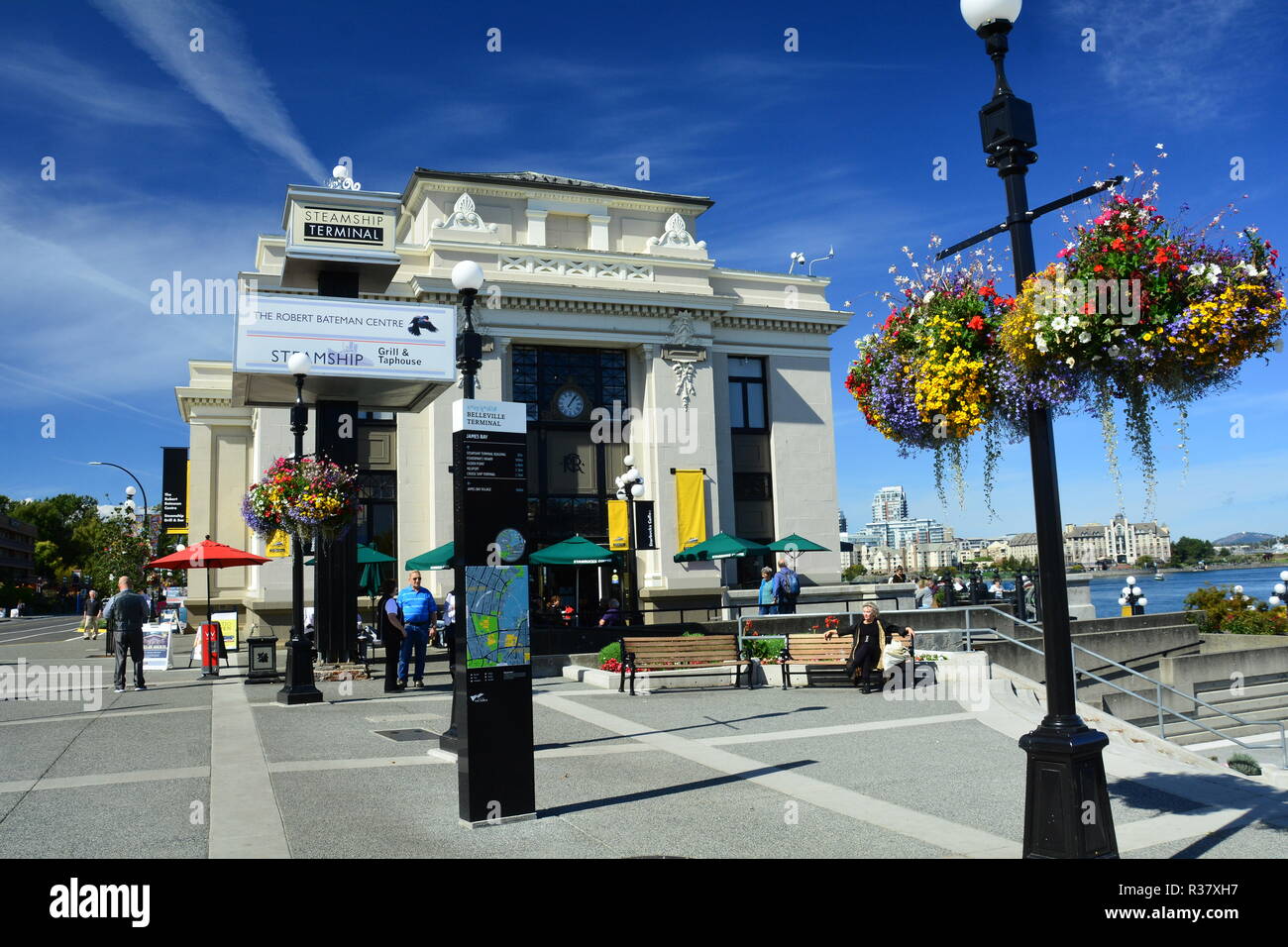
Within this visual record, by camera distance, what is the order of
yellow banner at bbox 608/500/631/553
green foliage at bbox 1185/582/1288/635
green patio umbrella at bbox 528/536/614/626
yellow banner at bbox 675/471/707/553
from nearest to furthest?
1. green patio umbrella at bbox 528/536/614/626
2. green foliage at bbox 1185/582/1288/635
3. yellow banner at bbox 608/500/631/553
4. yellow banner at bbox 675/471/707/553

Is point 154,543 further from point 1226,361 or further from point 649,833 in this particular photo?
point 1226,361

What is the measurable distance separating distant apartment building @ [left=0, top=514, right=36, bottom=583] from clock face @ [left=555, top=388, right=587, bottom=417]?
355 feet

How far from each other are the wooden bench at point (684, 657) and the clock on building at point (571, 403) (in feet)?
63.9

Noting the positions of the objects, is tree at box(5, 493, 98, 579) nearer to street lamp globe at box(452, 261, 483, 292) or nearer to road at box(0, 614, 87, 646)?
road at box(0, 614, 87, 646)

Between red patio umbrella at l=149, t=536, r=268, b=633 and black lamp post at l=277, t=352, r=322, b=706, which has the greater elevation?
red patio umbrella at l=149, t=536, r=268, b=633

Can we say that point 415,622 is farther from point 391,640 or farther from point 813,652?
point 813,652

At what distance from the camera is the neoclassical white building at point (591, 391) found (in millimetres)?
33406

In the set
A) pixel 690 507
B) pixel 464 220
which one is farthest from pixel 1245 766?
pixel 464 220

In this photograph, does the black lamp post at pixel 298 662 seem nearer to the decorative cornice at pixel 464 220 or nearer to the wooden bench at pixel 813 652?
the wooden bench at pixel 813 652

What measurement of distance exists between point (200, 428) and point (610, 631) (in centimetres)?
2481

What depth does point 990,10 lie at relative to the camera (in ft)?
20.2

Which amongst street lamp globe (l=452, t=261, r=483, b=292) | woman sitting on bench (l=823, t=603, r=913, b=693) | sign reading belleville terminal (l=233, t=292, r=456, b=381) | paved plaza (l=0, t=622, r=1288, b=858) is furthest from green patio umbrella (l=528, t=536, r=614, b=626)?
street lamp globe (l=452, t=261, r=483, b=292)

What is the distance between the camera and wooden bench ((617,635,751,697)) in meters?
16.7
